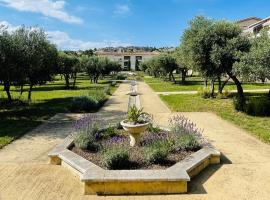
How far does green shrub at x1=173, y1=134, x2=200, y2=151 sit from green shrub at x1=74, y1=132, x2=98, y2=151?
218 cm

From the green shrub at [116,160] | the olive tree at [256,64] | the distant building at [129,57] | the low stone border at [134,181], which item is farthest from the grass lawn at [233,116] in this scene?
the distant building at [129,57]

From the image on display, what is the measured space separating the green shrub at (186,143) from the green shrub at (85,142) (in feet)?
7.16

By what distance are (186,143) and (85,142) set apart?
2.67 meters

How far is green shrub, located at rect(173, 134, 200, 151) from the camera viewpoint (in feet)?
26.0

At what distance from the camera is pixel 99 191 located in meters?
5.90

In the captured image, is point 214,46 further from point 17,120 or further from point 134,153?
point 17,120

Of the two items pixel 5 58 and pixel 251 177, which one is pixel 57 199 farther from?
pixel 5 58

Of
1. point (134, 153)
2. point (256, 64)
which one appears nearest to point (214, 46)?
point (256, 64)

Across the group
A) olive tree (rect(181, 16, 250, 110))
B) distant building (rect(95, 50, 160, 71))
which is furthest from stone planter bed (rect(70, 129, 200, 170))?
distant building (rect(95, 50, 160, 71))

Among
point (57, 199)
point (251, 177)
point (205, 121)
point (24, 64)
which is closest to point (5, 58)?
point (24, 64)

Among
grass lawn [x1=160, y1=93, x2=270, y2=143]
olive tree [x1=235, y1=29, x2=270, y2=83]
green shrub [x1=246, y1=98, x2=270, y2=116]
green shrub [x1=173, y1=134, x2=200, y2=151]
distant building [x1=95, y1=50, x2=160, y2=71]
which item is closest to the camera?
green shrub [x1=173, y1=134, x2=200, y2=151]

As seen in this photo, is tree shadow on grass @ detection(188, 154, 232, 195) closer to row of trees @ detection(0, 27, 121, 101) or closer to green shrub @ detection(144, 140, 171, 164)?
green shrub @ detection(144, 140, 171, 164)

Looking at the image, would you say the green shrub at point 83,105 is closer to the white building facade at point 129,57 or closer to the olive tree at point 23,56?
the olive tree at point 23,56

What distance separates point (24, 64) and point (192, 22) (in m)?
9.71
